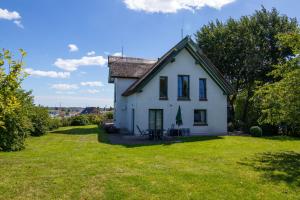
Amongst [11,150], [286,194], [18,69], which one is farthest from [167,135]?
[18,69]

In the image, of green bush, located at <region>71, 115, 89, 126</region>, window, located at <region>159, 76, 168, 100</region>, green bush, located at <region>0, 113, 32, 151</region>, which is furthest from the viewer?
green bush, located at <region>71, 115, 89, 126</region>

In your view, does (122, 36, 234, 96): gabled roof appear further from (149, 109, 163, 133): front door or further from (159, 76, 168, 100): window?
(149, 109, 163, 133): front door

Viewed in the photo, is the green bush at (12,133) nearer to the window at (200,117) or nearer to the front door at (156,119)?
the front door at (156,119)

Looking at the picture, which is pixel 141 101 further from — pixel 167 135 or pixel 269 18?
pixel 269 18

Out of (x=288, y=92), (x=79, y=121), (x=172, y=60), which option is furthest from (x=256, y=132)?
(x=79, y=121)

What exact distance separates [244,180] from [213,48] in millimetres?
26808

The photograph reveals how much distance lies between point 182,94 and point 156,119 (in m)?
3.19

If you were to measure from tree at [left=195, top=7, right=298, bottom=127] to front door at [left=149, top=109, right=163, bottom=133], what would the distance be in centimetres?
1302

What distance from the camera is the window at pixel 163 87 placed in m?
23.9

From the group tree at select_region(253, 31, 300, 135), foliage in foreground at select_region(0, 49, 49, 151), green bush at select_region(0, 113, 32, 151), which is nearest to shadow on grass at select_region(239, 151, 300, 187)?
tree at select_region(253, 31, 300, 135)

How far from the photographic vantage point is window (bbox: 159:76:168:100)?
2394 cm

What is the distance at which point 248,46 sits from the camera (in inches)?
1241

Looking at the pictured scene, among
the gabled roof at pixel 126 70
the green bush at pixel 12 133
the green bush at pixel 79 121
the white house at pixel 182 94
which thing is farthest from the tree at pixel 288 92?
the green bush at pixel 79 121

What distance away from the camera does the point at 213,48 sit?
3388 centimetres
